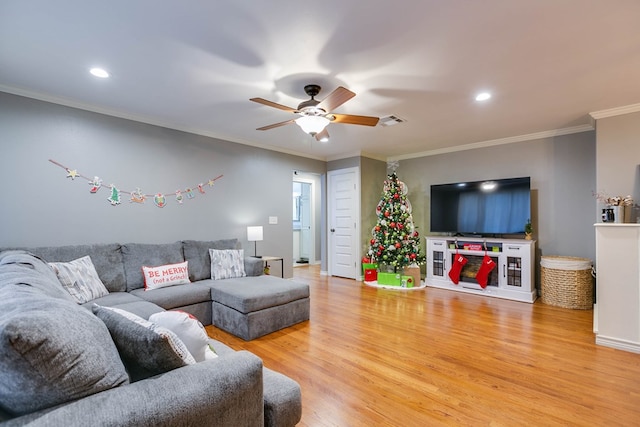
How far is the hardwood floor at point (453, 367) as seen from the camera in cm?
194

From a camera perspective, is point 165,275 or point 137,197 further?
point 137,197

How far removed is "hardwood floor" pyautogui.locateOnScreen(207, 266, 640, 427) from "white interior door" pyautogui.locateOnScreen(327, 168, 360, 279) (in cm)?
213

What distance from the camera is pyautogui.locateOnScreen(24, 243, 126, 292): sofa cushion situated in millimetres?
3025

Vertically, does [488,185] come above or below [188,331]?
above

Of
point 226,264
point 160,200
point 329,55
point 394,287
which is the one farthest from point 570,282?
point 160,200

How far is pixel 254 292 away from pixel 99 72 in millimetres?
2519

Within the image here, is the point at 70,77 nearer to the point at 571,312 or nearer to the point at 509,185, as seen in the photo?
the point at 509,185

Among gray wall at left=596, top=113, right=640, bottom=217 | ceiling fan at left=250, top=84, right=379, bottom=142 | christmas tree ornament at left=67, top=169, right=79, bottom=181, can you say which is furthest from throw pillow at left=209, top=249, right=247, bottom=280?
gray wall at left=596, top=113, right=640, bottom=217

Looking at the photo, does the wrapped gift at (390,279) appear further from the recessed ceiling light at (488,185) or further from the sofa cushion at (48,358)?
the sofa cushion at (48,358)

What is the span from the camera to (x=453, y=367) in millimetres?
2508

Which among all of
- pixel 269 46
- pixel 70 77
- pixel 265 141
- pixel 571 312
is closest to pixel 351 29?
pixel 269 46

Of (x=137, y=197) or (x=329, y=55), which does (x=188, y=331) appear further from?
(x=137, y=197)

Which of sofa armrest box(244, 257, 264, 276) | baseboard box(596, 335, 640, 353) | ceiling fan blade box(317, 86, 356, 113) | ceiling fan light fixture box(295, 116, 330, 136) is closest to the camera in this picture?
ceiling fan blade box(317, 86, 356, 113)

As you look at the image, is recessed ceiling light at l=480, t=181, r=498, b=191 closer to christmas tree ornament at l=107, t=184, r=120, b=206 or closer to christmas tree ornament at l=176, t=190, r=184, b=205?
christmas tree ornament at l=176, t=190, r=184, b=205
